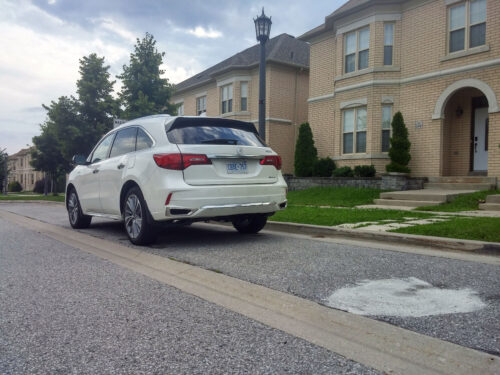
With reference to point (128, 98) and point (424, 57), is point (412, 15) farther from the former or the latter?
point (128, 98)

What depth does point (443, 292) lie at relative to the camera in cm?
353

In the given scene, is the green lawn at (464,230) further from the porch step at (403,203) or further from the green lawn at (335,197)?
the green lawn at (335,197)

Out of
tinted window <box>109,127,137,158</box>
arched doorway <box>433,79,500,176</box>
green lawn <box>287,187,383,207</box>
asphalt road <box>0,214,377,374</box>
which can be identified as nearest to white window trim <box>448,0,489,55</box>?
arched doorway <box>433,79,500,176</box>

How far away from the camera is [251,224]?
7082 millimetres

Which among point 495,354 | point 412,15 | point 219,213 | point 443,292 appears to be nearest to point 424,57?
point 412,15

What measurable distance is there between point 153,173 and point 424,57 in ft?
42.5

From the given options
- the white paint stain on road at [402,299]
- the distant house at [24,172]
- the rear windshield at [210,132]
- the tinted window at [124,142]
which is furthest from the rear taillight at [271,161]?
the distant house at [24,172]

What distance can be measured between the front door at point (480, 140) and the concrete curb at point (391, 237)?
33.2 feet

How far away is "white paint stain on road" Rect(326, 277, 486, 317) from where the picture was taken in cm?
307

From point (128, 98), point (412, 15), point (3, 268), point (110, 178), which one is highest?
point (412, 15)

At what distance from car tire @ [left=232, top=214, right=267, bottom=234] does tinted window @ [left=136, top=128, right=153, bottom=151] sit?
1.87 metres

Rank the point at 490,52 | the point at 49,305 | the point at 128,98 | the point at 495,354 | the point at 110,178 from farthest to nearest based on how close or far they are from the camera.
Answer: the point at 128,98, the point at 490,52, the point at 110,178, the point at 49,305, the point at 495,354

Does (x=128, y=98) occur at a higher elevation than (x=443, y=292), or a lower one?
higher

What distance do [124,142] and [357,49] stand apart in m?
12.8
